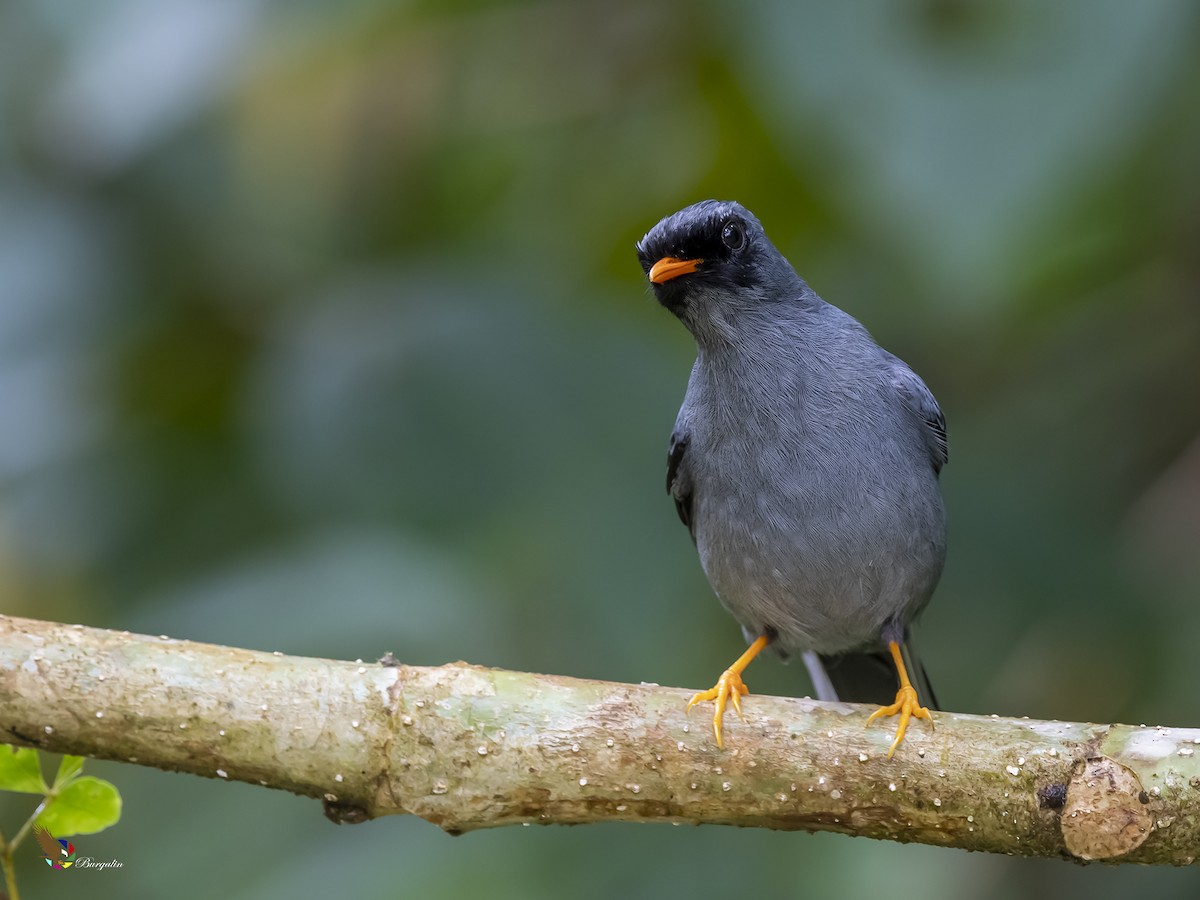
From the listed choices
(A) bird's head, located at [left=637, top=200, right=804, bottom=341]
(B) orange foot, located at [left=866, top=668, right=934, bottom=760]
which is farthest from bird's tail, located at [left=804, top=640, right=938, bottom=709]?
(A) bird's head, located at [left=637, top=200, right=804, bottom=341]

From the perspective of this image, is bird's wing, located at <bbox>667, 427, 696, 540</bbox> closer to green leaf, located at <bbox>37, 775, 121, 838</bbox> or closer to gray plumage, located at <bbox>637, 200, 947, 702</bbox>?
gray plumage, located at <bbox>637, 200, 947, 702</bbox>

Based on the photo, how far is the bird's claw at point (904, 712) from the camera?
10.9ft

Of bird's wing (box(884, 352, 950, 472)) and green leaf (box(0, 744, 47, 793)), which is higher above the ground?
bird's wing (box(884, 352, 950, 472))

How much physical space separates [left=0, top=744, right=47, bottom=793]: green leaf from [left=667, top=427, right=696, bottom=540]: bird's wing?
7.10ft

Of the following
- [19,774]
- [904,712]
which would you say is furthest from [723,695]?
[19,774]

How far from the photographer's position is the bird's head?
13.6ft

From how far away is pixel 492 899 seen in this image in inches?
188

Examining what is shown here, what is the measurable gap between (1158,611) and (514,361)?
105 inches

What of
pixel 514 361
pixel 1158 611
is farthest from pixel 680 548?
pixel 1158 611

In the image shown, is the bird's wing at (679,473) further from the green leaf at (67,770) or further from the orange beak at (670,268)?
the green leaf at (67,770)

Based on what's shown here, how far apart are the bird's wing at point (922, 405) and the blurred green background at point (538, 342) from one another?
0.31 m

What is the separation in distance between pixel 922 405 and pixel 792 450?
500 millimetres

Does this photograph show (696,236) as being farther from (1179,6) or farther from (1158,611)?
(1158,611)

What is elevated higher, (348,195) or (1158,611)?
(348,195)
